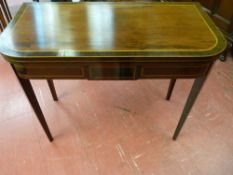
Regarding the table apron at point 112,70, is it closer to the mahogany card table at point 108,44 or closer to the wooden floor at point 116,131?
the mahogany card table at point 108,44

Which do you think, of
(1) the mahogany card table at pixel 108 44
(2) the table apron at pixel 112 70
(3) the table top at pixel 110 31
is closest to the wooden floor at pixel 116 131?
(1) the mahogany card table at pixel 108 44

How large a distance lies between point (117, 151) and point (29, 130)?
62 centimetres

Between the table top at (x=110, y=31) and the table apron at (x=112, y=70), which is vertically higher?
the table top at (x=110, y=31)

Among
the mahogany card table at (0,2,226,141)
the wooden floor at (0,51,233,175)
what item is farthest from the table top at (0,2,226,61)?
the wooden floor at (0,51,233,175)

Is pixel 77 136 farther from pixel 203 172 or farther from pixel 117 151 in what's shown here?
pixel 203 172

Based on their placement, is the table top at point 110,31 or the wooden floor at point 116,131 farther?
the wooden floor at point 116,131

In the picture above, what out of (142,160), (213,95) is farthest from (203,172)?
(213,95)

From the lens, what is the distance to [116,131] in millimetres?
1277

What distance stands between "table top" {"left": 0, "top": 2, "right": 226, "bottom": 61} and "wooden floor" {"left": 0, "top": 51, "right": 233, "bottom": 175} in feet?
2.29

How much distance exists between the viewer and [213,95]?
4.97 ft

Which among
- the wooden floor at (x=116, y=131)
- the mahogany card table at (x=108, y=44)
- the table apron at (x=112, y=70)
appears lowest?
the wooden floor at (x=116, y=131)

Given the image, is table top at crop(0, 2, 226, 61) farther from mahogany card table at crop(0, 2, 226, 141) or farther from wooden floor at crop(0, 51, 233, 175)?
wooden floor at crop(0, 51, 233, 175)

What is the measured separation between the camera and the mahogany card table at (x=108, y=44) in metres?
0.72


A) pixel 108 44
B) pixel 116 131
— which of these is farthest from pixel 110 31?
pixel 116 131
